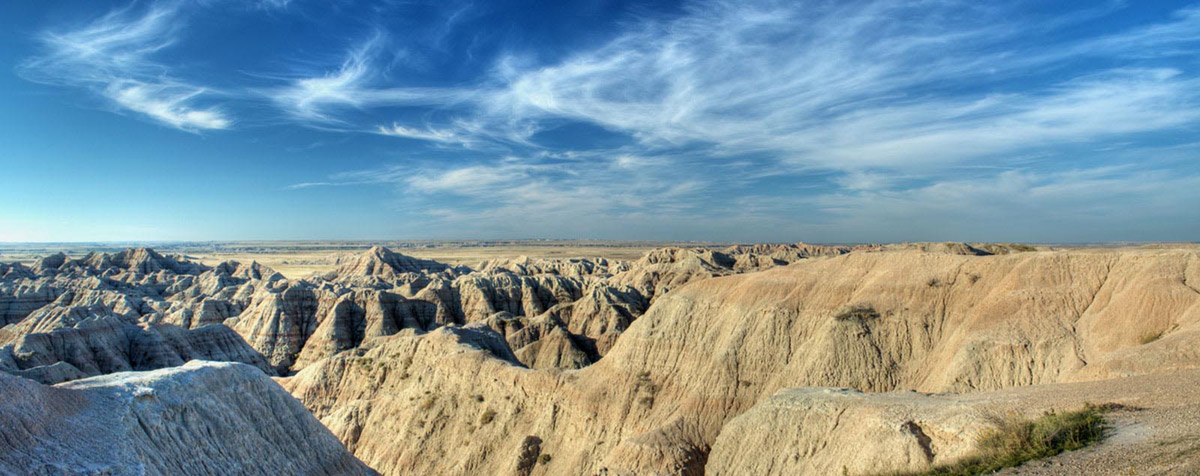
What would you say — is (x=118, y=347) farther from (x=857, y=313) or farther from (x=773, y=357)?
(x=857, y=313)

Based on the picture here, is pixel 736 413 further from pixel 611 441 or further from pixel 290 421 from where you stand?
pixel 290 421

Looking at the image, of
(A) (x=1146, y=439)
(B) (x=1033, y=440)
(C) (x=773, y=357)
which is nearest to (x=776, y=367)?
(C) (x=773, y=357)

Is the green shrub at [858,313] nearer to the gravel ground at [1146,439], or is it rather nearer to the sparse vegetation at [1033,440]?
the gravel ground at [1146,439]

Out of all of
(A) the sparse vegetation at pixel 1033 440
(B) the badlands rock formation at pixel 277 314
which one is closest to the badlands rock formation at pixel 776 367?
(B) the badlands rock formation at pixel 277 314

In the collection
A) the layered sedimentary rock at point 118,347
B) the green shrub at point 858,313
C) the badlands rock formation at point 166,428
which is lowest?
the layered sedimentary rock at point 118,347

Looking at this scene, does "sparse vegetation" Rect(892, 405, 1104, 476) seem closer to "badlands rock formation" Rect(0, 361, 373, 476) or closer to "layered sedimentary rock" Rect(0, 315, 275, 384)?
"badlands rock formation" Rect(0, 361, 373, 476)

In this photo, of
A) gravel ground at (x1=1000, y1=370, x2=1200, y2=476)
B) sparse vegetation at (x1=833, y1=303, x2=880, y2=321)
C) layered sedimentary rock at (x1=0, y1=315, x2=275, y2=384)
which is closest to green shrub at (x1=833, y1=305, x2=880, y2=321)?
sparse vegetation at (x1=833, y1=303, x2=880, y2=321)

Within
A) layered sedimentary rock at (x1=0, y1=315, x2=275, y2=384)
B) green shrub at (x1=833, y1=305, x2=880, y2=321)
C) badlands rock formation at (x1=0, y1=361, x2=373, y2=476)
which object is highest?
green shrub at (x1=833, y1=305, x2=880, y2=321)
